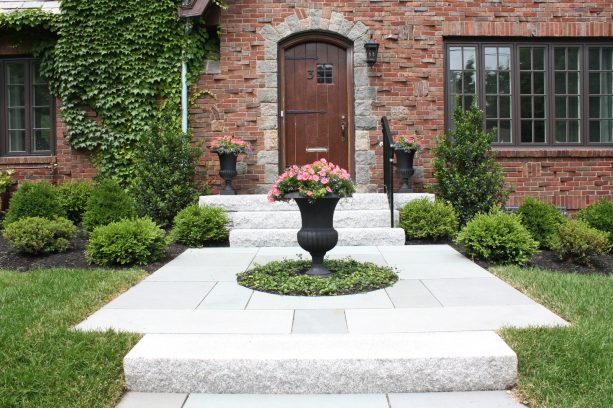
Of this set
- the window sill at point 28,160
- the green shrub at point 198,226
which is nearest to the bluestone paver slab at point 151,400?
the green shrub at point 198,226

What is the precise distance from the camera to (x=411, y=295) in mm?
4973

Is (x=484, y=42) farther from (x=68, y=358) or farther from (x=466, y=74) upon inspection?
(x=68, y=358)

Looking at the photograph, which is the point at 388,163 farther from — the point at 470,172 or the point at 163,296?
the point at 163,296

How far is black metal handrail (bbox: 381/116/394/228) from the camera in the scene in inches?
324

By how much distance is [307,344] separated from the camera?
140 inches

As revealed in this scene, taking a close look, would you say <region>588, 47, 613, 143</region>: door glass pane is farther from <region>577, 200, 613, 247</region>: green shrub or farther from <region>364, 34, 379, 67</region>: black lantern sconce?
<region>364, 34, 379, 67</region>: black lantern sconce

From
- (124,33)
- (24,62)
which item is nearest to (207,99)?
(124,33)

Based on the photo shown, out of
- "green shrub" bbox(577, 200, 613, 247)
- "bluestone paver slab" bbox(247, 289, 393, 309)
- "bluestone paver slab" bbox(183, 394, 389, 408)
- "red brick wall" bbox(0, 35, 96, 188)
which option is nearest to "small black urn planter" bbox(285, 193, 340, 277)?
"bluestone paver slab" bbox(247, 289, 393, 309)

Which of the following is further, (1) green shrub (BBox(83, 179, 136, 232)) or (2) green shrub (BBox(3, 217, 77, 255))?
(1) green shrub (BBox(83, 179, 136, 232))

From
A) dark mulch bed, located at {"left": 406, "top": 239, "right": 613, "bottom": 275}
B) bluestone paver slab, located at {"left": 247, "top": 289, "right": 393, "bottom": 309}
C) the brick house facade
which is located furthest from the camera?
the brick house facade

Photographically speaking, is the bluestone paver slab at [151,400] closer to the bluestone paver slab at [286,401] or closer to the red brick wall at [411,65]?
the bluestone paver slab at [286,401]

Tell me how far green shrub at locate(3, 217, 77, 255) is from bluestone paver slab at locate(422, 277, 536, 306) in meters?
4.45

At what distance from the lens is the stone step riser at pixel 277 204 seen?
8.61m

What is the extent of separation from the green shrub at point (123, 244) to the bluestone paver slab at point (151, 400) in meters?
3.27
